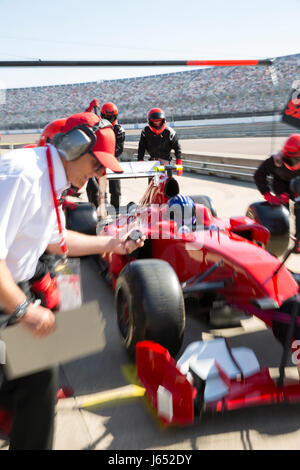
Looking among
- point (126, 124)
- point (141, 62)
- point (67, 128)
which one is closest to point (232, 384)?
point (67, 128)

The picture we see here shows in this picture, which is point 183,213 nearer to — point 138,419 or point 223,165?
point 138,419

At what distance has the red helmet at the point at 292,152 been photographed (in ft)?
15.9

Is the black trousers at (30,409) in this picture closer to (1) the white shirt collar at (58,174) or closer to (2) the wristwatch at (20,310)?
(2) the wristwatch at (20,310)

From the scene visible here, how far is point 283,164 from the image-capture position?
5309 millimetres

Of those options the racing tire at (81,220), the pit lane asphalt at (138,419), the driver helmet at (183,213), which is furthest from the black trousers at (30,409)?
the racing tire at (81,220)

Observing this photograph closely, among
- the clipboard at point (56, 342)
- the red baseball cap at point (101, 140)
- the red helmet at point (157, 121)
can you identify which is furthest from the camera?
the red helmet at point (157, 121)

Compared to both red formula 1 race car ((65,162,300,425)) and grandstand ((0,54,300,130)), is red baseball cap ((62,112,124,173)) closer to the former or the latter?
red formula 1 race car ((65,162,300,425))

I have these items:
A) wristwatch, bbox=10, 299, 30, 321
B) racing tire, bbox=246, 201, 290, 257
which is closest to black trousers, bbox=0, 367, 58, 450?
wristwatch, bbox=10, 299, 30, 321

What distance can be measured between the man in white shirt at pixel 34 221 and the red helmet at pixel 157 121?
18.2 feet

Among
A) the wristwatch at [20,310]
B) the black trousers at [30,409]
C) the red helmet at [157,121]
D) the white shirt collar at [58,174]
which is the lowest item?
the black trousers at [30,409]

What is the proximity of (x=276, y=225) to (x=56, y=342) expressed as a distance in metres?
3.32

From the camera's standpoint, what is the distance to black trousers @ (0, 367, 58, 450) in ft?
5.75

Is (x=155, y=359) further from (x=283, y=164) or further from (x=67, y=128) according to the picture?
(x=283, y=164)

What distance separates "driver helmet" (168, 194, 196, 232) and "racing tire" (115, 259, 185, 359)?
2.78 feet
